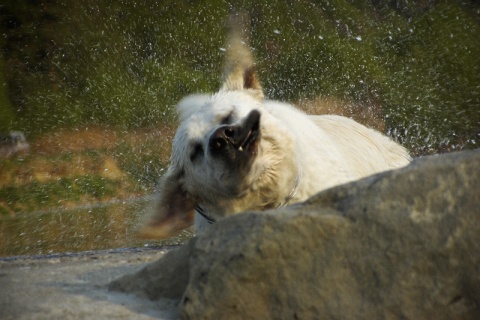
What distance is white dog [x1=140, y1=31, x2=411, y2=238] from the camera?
14.9ft

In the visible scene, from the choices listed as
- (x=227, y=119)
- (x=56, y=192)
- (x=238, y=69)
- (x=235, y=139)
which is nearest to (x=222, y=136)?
(x=235, y=139)

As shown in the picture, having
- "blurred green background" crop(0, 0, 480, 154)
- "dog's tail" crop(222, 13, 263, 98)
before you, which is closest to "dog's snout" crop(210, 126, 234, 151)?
"dog's tail" crop(222, 13, 263, 98)

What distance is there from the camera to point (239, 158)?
4441 millimetres

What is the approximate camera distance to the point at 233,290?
296cm

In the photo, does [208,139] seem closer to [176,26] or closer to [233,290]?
[233,290]

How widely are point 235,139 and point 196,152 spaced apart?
0.58m

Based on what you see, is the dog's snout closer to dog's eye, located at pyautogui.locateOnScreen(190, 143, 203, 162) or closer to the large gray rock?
dog's eye, located at pyautogui.locateOnScreen(190, 143, 203, 162)

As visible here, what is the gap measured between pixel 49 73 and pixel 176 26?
3653 mm

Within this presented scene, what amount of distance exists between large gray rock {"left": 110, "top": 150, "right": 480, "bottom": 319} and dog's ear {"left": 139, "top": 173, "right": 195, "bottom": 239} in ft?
6.75

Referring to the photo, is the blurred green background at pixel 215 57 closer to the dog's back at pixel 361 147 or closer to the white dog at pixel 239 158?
the dog's back at pixel 361 147

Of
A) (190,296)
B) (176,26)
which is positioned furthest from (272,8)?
(190,296)

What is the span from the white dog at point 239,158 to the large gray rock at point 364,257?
1445mm

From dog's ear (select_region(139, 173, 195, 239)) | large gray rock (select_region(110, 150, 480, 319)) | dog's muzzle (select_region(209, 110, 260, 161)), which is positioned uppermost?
large gray rock (select_region(110, 150, 480, 319))

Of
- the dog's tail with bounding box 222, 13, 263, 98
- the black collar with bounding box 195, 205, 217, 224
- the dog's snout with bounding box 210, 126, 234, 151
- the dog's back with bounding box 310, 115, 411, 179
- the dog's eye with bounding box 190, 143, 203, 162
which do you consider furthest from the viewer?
the dog's back with bounding box 310, 115, 411, 179
